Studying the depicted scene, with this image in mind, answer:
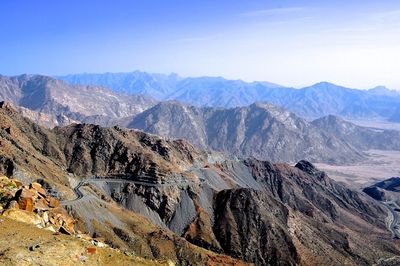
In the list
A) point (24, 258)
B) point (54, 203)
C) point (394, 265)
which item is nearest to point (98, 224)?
point (54, 203)

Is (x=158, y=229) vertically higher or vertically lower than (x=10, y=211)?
lower

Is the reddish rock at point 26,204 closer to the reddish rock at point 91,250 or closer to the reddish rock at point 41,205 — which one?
the reddish rock at point 41,205

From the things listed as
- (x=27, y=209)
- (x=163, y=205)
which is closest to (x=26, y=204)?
(x=27, y=209)

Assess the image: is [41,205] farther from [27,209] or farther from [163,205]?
[163,205]

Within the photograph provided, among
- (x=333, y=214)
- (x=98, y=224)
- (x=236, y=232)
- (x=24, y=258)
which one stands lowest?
(x=333, y=214)

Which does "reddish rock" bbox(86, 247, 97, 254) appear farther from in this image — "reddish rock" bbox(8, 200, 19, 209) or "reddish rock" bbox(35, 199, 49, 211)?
"reddish rock" bbox(35, 199, 49, 211)

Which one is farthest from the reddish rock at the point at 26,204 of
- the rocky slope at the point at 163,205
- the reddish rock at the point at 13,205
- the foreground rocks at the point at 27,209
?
the rocky slope at the point at 163,205

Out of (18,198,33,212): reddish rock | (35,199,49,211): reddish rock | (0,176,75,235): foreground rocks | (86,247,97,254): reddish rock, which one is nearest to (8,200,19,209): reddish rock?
(0,176,75,235): foreground rocks

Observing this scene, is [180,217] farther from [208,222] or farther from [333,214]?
[333,214]
